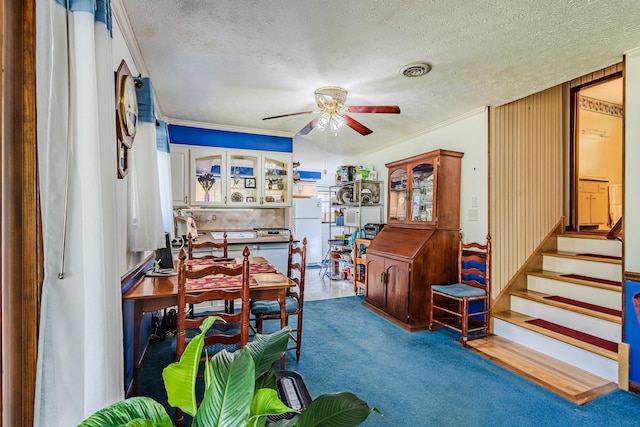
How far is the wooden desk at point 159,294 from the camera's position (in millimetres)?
1897

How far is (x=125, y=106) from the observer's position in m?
1.92

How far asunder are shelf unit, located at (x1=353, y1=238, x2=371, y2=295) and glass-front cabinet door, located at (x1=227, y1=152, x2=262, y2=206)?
1.72m

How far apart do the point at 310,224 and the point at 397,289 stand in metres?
3.83

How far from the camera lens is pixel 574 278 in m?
2.89

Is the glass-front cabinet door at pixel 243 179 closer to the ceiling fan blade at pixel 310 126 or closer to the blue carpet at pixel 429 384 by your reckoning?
the ceiling fan blade at pixel 310 126

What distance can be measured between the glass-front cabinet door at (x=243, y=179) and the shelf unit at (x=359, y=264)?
67.8 inches

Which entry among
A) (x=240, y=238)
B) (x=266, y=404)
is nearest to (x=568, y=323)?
(x=266, y=404)

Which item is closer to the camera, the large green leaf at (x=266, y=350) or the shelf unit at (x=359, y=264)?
the large green leaf at (x=266, y=350)

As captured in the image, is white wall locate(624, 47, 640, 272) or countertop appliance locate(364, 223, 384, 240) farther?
countertop appliance locate(364, 223, 384, 240)

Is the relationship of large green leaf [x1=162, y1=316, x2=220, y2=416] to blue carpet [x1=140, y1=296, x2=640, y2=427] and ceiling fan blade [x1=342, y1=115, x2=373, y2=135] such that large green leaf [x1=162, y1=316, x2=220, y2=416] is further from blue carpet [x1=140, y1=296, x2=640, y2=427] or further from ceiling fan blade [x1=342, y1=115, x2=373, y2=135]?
ceiling fan blade [x1=342, y1=115, x2=373, y2=135]

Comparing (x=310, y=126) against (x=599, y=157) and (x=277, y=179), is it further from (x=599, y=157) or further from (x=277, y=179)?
(x=599, y=157)

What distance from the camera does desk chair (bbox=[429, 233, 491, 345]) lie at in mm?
3031

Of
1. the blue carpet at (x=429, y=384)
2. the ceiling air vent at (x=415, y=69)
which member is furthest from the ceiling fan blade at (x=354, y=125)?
the blue carpet at (x=429, y=384)

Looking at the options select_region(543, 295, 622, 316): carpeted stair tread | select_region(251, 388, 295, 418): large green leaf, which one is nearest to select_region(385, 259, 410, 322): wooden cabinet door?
select_region(543, 295, 622, 316): carpeted stair tread
